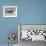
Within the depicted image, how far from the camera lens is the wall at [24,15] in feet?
12.1

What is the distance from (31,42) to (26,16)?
0.76 m

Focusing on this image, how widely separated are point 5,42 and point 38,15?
1.23 metres

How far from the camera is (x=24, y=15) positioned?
12.2ft

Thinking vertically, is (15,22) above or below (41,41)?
above

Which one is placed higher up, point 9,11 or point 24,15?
point 9,11

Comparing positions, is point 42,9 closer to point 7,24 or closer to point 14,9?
point 14,9

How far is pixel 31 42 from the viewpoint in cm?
354

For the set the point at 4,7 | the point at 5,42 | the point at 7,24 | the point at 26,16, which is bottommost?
the point at 5,42

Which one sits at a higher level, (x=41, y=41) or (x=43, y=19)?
(x=43, y=19)

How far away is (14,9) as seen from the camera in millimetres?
3699

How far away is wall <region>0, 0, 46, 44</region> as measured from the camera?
3.70 m

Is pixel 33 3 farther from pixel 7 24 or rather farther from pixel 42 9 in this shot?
pixel 7 24

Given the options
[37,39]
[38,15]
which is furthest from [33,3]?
[37,39]

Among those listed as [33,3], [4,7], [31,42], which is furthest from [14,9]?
[31,42]
